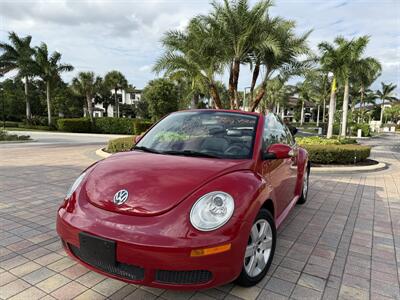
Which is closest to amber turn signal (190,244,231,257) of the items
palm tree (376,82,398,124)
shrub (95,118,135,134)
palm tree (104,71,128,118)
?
shrub (95,118,135,134)

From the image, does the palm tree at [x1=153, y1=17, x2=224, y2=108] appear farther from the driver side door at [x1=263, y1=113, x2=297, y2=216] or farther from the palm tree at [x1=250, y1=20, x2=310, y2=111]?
the driver side door at [x1=263, y1=113, x2=297, y2=216]

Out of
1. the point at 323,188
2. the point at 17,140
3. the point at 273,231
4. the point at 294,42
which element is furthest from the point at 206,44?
the point at 17,140

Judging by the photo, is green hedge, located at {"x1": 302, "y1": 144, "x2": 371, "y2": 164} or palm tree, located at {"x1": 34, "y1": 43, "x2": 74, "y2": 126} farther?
palm tree, located at {"x1": 34, "y1": 43, "x2": 74, "y2": 126}

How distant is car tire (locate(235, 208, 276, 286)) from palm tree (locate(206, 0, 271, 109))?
399 inches

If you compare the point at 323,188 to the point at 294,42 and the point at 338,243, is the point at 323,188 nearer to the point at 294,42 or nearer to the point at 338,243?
the point at 338,243

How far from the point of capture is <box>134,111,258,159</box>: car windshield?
115 inches

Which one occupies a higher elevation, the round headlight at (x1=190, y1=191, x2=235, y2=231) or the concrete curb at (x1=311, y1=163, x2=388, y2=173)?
the round headlight at (x1=190, y1=191, x2=235, y2=231)

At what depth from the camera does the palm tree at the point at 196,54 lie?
1220 centimetres

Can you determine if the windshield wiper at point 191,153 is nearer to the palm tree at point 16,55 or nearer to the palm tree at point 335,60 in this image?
the palm tree at point 335,60

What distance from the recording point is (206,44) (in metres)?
11.9

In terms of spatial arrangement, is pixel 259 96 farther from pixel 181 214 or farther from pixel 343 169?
pixel 181 214

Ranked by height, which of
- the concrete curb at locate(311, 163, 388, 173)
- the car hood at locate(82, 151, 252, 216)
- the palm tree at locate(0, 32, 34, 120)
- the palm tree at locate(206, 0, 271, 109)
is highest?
the palm tree at locate(0, 32, 34, 120)

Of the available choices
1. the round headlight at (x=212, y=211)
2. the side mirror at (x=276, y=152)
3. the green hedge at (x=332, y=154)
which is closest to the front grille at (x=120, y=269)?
the round headlight at (x=212, y=211)

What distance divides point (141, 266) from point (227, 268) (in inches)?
23.9
